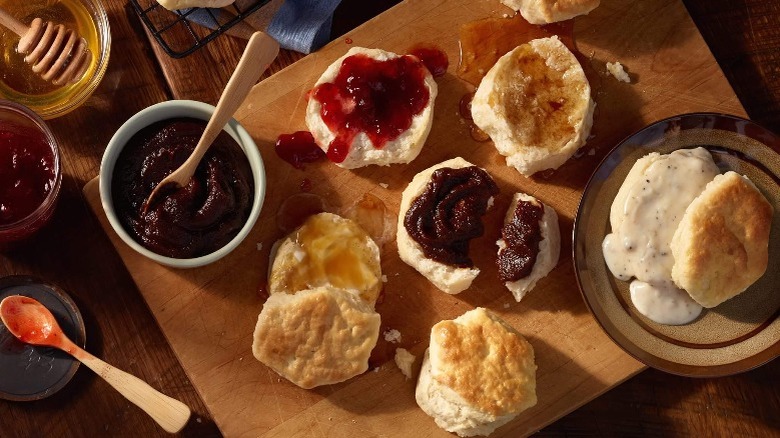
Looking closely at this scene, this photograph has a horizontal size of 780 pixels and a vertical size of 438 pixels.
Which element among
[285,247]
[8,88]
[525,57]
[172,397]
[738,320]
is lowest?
[738,320]

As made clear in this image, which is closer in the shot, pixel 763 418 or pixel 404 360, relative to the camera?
pixel 404 360

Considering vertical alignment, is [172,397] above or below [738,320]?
above

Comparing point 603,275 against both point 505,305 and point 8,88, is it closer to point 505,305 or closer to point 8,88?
point 505,305

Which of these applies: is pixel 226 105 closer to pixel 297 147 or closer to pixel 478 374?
pixel 297 147

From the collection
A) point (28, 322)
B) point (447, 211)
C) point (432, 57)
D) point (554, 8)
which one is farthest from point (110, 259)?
point (554, 8)

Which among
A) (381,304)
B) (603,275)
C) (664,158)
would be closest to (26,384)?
(381,304)
